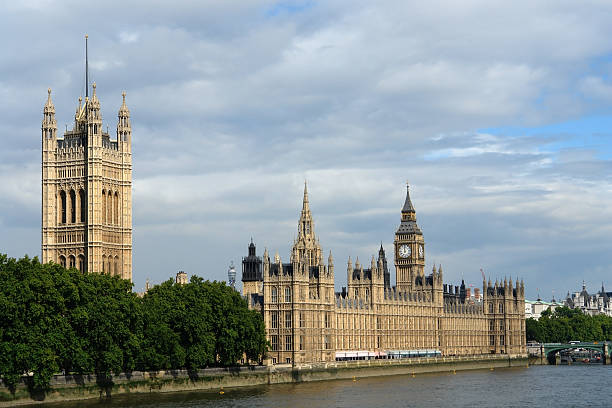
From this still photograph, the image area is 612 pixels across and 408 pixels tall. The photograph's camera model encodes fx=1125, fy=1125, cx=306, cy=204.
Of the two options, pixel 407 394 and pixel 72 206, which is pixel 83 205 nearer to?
pixel 72 206

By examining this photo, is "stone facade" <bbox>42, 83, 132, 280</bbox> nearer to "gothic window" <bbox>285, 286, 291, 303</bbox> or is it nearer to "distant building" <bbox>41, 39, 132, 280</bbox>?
"distant building" <bbox>41, 39, 132, 280</bbox>

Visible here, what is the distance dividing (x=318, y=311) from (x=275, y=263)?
857 centimetres

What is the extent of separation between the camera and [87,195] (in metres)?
145

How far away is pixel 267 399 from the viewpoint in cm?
10388

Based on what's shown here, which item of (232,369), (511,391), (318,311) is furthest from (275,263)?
(511,391)

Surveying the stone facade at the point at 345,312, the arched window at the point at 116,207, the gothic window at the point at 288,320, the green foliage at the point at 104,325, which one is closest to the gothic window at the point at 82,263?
the arched window at the point at 116,207

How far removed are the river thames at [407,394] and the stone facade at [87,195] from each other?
34.7 meters

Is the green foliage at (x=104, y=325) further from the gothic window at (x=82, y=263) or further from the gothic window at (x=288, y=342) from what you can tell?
the gothic window at (x=82, y=263)

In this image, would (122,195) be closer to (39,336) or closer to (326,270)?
(326,270)

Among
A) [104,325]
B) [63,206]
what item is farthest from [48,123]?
[104,325]

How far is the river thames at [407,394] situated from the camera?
99.8m

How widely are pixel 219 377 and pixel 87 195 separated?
3998cm

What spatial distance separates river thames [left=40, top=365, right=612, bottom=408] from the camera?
327ft

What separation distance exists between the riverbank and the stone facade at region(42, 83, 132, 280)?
30.3 meters
